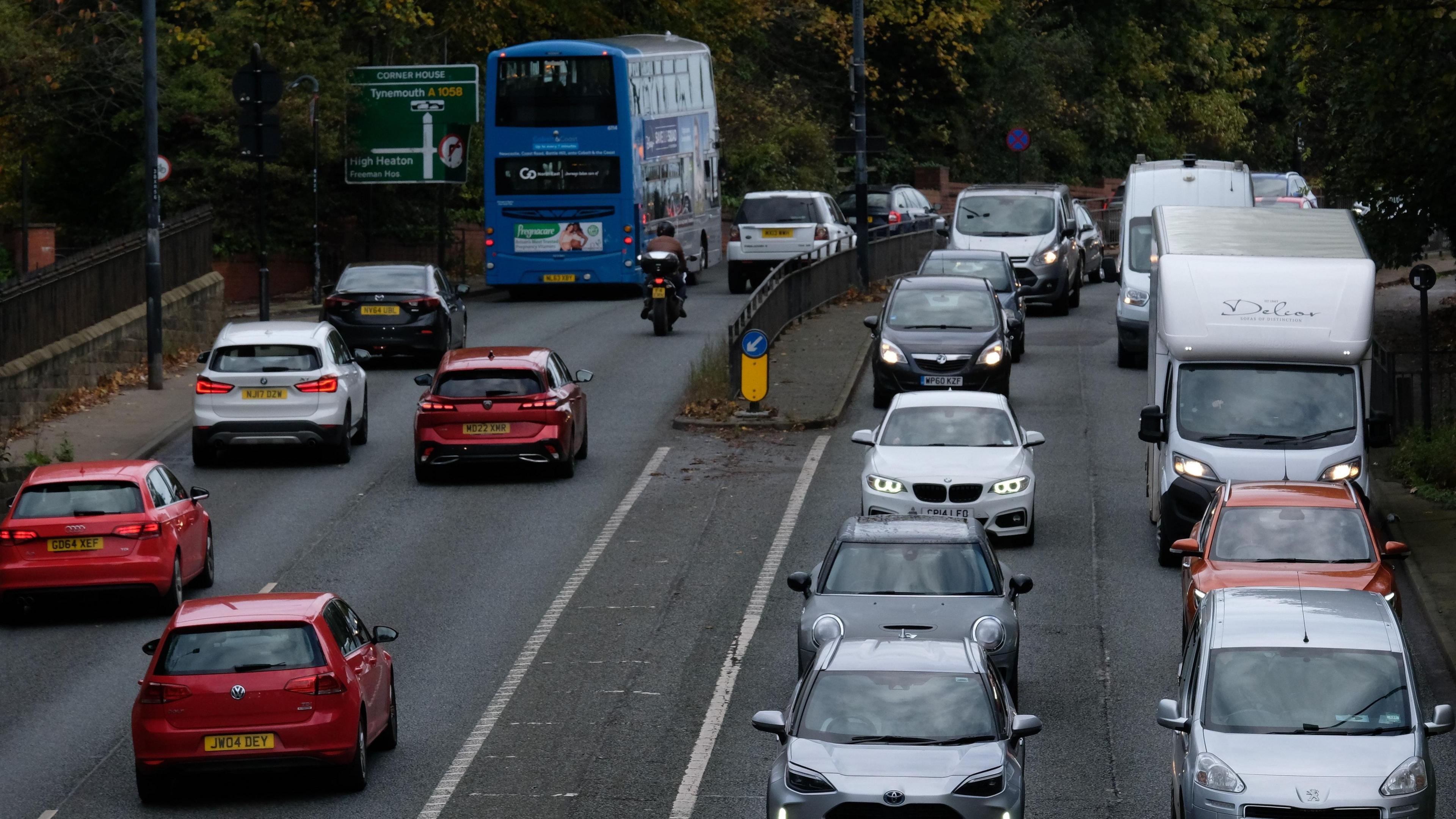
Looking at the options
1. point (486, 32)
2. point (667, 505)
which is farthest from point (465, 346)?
point (486, 32)

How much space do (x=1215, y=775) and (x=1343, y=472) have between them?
868 cm

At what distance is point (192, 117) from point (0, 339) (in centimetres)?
1432

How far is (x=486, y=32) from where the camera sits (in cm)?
4906

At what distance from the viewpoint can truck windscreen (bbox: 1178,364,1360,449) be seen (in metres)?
19.5

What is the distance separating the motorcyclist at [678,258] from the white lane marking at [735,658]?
33.0ft

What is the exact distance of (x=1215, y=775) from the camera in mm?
11305

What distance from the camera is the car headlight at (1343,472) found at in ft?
63.2

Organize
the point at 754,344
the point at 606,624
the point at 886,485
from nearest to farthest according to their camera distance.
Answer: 1. the point at 606,624
2. the point at 886,485
3. the point at 754,344

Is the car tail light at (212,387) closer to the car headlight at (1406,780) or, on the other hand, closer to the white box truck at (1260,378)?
the white box truck at (1260,378)

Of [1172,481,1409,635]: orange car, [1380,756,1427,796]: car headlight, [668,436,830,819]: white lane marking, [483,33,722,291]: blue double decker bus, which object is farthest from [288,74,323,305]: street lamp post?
[1380,756,1427,796]: car headlight

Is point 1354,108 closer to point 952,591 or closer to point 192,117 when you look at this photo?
point 952,591

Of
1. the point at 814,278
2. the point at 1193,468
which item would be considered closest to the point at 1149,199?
the point at 814,278

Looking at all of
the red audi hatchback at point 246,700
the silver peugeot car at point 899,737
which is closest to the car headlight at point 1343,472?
the silver peugeot car at point 899,737

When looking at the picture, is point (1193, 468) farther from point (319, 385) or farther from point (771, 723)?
point (319, 385)
